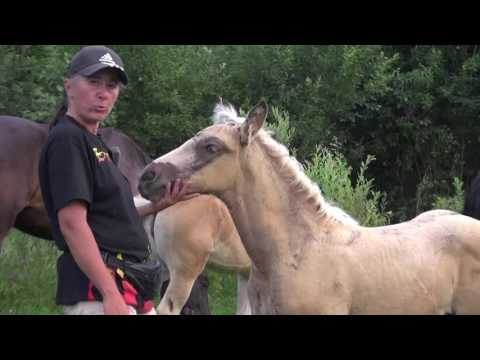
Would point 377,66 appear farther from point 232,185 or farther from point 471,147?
point 232,185

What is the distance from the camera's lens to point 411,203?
1412 cm

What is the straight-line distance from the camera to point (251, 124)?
4770 mm

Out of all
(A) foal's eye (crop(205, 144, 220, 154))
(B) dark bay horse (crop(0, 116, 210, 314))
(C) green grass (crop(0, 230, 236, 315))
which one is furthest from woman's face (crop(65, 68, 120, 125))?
(C) green grass (crop(0, 230, 236, 315))

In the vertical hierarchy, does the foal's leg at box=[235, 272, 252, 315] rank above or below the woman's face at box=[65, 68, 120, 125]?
below

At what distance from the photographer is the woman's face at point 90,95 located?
3.54 m

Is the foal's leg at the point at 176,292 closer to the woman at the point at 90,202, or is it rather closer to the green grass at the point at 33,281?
the green grass at the point at 33,281

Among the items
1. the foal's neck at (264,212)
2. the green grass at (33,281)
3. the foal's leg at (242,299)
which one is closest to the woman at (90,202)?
the foal's neck at (264,212)

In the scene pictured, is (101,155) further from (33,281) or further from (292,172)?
(33,281)

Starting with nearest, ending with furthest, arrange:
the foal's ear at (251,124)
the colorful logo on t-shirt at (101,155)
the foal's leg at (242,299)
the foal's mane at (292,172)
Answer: the colorful logo on t-shirt at (101,155), the foal's ear at (251,124), the foal's mane at (292,172), the foal's leg at (242,299)

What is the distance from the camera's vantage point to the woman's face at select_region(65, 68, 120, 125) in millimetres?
3543

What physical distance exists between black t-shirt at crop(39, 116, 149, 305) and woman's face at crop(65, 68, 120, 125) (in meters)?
0.06

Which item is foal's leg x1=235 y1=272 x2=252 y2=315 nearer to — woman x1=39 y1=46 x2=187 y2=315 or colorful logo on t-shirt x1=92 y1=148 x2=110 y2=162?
woman x1=39 y1=46 x2=187 y2=315

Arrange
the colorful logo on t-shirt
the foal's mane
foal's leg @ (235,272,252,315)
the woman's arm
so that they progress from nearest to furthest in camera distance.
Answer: the woman's arm → the colorful logo on t-shirt → the foal's mane → foal's leg @ (235,272,252,315)

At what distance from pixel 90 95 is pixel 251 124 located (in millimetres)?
1436
